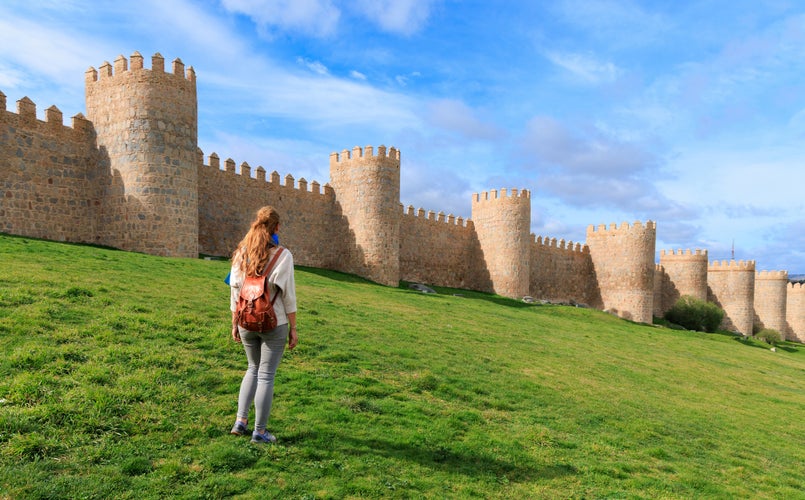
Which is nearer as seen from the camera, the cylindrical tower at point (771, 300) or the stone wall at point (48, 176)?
the stone wall at point (48, 176)

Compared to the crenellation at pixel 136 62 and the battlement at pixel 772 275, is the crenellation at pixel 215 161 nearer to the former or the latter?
the crenellation at pixel 136 62

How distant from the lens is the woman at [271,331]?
650 cm

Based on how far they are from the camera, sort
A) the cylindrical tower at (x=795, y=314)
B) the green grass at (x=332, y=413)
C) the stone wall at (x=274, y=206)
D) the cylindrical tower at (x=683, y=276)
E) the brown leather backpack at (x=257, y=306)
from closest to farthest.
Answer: the green grass at (x=332, y=413) → the brown leather backpack at (x=257, y=306) → the stone wall at (x=274, y=206) → the cylindrical tower at (x=683, y=276) → the cylindrical tower at (x=795, y=314)

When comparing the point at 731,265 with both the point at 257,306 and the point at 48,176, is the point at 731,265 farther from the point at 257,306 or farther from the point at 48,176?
the point at 257,306

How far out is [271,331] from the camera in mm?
6484

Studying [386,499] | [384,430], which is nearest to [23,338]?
[384,430]

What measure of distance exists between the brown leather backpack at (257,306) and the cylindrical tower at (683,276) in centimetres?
5758

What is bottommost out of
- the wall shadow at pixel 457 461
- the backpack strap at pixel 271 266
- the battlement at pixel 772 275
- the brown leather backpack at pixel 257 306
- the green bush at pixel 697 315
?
the green bush at pixel 697 315

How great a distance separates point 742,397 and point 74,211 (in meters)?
25.6

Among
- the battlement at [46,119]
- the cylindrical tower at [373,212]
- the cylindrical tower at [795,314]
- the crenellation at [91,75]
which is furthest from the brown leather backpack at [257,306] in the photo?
the cylindrical tower at [795,314]

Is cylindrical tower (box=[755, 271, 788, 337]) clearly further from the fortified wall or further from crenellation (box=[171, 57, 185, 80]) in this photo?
crenellation (box=[171, 57, 185, 80])

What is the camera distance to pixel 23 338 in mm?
8703

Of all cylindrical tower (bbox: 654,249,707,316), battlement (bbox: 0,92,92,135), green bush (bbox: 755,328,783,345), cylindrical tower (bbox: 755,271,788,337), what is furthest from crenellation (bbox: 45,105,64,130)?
cylindrical tower (bbox: 755,271,788,337)

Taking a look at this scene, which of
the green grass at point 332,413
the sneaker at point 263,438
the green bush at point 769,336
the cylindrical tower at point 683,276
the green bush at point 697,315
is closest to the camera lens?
the green grass at point 332,413
